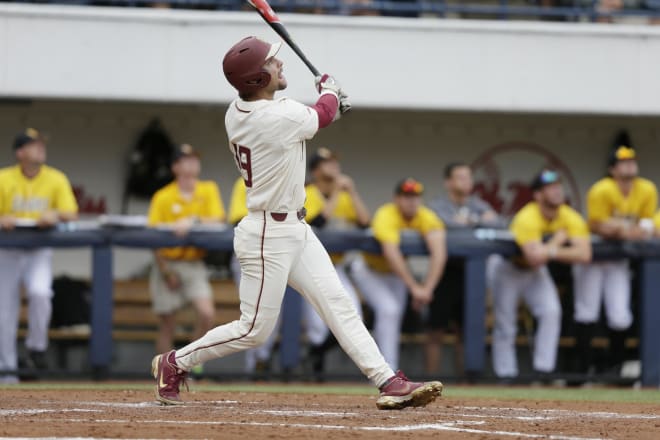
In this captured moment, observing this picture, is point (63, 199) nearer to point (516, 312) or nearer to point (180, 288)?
point (180, 288)

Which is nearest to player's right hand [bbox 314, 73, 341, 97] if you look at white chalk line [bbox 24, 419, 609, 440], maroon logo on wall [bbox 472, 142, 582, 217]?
white chalk line [bbox 24, 419, 609, 440]

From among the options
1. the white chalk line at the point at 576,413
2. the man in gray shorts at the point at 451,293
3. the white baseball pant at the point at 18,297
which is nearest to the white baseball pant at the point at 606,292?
the man in gray shorts at the point at 451,293

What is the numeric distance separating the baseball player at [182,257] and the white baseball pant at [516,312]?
84.1 inches

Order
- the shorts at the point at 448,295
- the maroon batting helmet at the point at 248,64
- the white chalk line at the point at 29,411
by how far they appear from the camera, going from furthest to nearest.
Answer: the shorts at the point at 448,295, the maroon batting helmet at the point at 248,64, the white chalk line at the point at 29,411

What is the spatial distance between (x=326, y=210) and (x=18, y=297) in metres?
2.29

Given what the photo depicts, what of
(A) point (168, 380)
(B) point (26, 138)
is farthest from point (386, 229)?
(A) point (168, 380)

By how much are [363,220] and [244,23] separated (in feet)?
7.42

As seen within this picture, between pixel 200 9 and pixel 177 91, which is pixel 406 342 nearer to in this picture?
pixel 177 91

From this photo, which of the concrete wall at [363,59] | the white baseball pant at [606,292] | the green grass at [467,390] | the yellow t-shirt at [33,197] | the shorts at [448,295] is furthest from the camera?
the concrete wall at [363,59]

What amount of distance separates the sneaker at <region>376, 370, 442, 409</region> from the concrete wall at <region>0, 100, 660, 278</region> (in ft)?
19.4

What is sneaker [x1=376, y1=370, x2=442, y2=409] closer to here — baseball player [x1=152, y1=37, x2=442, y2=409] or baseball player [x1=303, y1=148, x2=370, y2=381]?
baseball player [x1=152, y1=37, x2=442, y2=409]

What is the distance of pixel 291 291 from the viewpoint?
30.7 ft

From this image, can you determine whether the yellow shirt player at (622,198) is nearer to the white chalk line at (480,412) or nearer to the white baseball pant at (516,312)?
the white baseball pant at (516,312)

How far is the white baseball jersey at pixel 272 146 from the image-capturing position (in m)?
5.81
